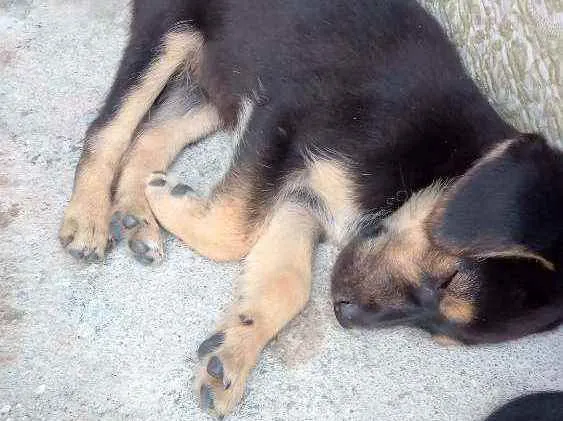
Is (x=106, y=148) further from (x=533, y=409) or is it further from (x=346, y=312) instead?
(x=533, y=409)

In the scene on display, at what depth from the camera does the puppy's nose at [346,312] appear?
2.79 metres

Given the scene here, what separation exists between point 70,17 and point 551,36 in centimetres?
254

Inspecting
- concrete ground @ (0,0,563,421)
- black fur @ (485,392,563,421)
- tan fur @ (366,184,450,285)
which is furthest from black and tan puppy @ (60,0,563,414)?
black fur @ (485,392,563,421)

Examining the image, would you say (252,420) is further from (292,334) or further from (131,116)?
(131,116)

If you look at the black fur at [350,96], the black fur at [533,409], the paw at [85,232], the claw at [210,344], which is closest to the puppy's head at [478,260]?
the black fur at [350,96]

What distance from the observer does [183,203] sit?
3.18 metres

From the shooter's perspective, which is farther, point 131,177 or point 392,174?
point 131,177

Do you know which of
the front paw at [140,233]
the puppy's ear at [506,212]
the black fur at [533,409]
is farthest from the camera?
the front paw at [140,233]

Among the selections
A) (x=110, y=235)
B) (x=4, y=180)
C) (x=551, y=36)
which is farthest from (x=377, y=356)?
(x=4, y=180)

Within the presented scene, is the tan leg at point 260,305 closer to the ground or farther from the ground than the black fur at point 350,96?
closer to the ground

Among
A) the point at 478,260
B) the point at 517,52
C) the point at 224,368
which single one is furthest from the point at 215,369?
the point at 517,52

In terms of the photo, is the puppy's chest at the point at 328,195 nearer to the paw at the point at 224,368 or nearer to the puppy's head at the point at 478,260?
the puppy's head at the point at 478,260

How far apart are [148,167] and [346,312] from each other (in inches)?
47.3

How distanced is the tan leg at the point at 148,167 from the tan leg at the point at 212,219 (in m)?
0.08
